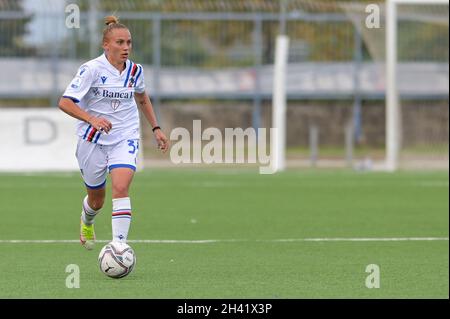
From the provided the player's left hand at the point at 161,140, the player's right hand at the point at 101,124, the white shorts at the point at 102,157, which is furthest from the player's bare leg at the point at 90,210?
the player's right hand at the point at 101,124

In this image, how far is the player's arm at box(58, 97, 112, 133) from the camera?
9.41 metres

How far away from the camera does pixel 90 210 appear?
1088 cm

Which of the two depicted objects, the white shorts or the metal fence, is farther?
the metal fence

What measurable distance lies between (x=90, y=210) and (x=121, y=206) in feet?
4.33

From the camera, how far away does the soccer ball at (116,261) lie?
914 cm

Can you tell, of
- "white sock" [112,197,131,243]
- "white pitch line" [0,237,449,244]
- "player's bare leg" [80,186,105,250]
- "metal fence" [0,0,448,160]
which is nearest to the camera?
"white sock" [112,197,131,243]

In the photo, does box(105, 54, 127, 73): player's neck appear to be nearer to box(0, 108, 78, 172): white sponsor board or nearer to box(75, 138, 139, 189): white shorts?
box(75, 138, 139, 189): white shorts

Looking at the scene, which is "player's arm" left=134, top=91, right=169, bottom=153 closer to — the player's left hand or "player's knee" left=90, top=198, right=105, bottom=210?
the player's left hand

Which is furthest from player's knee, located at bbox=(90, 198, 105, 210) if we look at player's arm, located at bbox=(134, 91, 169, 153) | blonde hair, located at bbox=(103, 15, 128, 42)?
blonde hair, located at bbox=(103, 15, 128, 42)

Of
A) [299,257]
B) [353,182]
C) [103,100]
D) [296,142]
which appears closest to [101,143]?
[103,100]

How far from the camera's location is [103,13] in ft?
96.5

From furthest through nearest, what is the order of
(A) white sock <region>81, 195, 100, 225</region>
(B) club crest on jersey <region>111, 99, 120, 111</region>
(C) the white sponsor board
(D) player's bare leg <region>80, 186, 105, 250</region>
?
1. (C) the white sponsor board
2. (A) white sock <region>81, 195, 100, 225</region>
3. (D) player's bare leg <region>80, 186, 105, 250</region>
4. (B) club crest on jersey <region>111, 99, 120, 111</region>

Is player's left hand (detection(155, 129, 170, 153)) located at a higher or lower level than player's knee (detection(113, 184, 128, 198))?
higher

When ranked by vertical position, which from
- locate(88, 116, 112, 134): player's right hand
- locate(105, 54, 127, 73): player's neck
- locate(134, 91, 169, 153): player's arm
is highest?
locate(105, 54, 127, 73): player's neck
